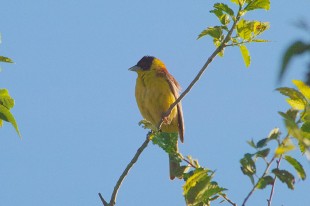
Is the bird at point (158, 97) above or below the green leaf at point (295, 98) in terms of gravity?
above

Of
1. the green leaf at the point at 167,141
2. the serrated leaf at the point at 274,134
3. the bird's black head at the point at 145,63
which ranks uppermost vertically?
the bird's black head at the point at 145,63

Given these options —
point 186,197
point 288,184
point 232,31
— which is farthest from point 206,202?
point 232,31

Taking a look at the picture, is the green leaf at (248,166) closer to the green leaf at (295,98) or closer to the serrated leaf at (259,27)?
the green leaf at (295,98)

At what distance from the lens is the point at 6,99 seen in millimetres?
1971

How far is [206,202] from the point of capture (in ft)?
7.25

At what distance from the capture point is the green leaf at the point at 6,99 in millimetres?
1940

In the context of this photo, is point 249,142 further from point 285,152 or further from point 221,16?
point 221,16

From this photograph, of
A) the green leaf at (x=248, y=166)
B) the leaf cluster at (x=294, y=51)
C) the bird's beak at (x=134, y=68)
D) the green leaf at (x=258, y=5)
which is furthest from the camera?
the bird's beak at (x=134, y=68)

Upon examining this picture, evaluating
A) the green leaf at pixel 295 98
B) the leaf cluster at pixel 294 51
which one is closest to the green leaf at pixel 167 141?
the green leaf at pixel 295 98

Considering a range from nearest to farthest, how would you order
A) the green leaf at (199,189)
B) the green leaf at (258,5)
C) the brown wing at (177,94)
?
1. the green leaf at (199,189)
2. the green leaf at (258,5)
3. the brown wing at (177,94)

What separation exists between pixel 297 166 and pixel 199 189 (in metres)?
0.53

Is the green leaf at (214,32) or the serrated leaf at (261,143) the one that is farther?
the green leaf at (214,32)

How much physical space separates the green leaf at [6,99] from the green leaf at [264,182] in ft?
3.32

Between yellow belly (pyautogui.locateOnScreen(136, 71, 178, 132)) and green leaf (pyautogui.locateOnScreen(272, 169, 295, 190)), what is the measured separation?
4.77 m
